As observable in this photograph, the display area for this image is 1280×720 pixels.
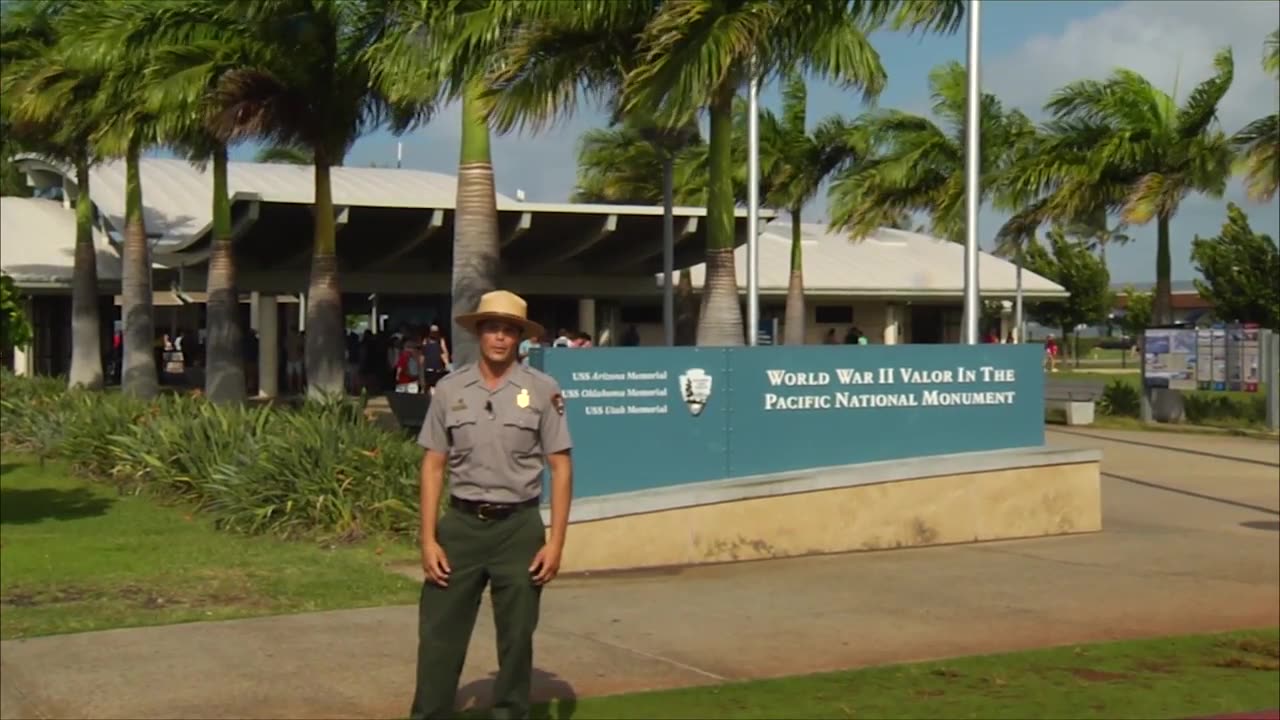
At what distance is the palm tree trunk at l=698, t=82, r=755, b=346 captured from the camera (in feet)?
46.5

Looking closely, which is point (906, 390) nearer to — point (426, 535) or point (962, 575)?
point (962, 575)

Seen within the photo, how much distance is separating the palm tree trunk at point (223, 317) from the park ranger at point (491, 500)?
16006mm

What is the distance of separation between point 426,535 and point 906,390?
8.16 meters

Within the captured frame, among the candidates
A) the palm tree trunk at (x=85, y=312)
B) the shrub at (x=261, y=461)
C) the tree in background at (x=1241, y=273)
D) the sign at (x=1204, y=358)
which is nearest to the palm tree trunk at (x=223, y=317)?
the shrub at (x=261, y=461)

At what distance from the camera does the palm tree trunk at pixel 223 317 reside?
2148cm

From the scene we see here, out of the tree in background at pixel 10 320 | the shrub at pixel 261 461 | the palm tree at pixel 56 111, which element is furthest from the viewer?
the palm tree at pixel 56 111

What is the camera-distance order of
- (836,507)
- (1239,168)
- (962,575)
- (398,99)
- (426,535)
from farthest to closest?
(1239,168) → (398,99) → (836,507) → (962,575) → (426,535)

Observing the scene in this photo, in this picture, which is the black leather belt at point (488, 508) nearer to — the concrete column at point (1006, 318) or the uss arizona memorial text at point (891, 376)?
the uss arizona memorial text at point (891, 376)

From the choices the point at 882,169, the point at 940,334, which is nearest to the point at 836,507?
the point at 882,169

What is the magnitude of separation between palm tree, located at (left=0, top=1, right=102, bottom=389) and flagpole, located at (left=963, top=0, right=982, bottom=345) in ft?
42.0

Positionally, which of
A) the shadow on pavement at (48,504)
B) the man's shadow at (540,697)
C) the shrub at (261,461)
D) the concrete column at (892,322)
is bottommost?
the man's shadow at (540,697)

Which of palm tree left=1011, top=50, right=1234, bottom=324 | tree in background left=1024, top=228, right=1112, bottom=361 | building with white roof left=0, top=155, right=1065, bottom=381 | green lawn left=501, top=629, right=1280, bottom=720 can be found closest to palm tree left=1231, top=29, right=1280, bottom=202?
palm tree left=1011, top=50, right=1234, bottom=324

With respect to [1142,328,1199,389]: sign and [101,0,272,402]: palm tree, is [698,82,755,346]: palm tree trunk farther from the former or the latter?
[1142,328,1199,389]: sign

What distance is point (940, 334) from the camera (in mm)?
42938
